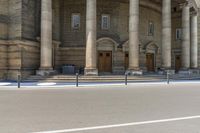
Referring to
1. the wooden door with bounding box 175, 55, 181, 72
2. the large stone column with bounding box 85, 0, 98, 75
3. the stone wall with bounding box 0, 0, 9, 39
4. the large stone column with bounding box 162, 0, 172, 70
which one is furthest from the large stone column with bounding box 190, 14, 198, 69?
the stone wall with bounding box 0, 0, 9, 39

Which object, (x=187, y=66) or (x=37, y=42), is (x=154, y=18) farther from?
(x=37, y=42)

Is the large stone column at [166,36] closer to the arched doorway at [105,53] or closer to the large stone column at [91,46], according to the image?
the arched doorway at [105,53]

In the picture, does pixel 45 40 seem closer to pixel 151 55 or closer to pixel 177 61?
pixel 151 55

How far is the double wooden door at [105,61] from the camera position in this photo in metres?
35.6

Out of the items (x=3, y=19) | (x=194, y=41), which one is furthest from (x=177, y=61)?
(x=3, y=19)

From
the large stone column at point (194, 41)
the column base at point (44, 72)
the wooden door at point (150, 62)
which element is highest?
the large stone column at point (194, 41)

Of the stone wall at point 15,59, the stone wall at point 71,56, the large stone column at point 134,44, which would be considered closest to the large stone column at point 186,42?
the large stone column at point 134,44

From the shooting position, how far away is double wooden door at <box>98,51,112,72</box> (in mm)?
35625

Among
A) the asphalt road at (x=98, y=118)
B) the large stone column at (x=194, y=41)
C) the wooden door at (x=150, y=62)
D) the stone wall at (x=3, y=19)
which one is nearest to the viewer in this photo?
the asphalt road at (x=98, y=118)

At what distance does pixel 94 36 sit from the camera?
97.5ft

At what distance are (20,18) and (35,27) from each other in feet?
8.53

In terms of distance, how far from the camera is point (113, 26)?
36.6 m

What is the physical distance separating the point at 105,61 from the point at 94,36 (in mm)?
6813

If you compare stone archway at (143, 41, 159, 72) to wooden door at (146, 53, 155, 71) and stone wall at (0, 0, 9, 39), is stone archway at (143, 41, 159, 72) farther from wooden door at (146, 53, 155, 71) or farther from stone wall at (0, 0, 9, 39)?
stone wall at (0, 0, 9, 39)
